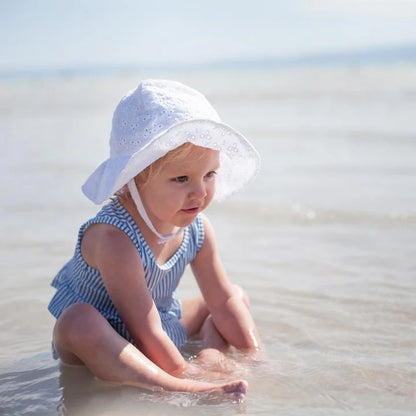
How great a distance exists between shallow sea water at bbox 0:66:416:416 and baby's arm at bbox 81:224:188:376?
6.6 inches

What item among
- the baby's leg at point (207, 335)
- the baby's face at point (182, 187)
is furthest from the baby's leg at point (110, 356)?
the baby's face at point (182, 187)

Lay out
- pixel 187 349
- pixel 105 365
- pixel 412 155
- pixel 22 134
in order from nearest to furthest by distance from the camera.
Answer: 1. pixel 105 365
2. pixel 187 349
3. pixel 412 155
4. pixel 22 134

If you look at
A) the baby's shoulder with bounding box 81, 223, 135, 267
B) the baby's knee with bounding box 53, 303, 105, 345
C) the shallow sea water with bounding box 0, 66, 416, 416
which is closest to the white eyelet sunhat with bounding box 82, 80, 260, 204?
the baby's shoulder with bounding box 81, 223, 135, 267

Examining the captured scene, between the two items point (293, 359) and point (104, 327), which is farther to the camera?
point (293, 359)

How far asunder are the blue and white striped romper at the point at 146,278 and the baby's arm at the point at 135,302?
0.10 metres

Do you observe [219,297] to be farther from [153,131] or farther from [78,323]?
[153,131]

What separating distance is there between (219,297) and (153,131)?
81 cm

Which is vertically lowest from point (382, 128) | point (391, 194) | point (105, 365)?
point (105, 365)

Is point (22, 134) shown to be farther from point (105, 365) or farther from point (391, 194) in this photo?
point (105, 365)

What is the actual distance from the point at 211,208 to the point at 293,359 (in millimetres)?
2235

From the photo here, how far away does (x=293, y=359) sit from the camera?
8.80ft

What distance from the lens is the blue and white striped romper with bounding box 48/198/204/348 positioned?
103 inches

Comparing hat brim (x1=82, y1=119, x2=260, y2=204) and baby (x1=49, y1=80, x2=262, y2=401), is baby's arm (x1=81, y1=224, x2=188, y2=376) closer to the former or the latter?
baby (x1=49, y1=80, x2=262, y2=401)

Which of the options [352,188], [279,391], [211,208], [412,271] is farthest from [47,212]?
[279,391]
